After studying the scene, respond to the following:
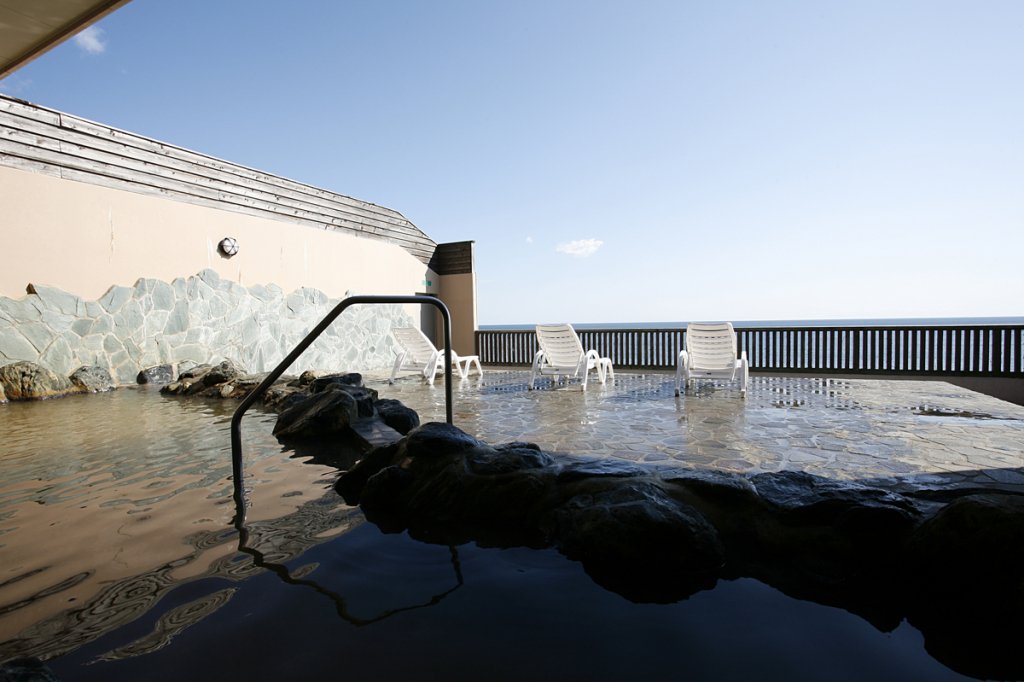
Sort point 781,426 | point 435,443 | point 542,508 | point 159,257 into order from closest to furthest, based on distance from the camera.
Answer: point 542,508
point 435,443
point 781,426
point 159,257

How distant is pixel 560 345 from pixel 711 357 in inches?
82.9

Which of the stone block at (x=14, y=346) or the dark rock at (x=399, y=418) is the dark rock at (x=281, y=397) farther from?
the stone block at (x=14, y=346)

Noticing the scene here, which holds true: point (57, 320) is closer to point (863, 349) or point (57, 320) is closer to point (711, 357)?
point (711, 357)

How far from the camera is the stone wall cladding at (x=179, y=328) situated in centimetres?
688

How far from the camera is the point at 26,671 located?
3.83 feet

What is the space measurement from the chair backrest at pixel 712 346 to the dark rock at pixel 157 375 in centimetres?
840

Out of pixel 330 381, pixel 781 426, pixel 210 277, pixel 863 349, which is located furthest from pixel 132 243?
pixel 863 349

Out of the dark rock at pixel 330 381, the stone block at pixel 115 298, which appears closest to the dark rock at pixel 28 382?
the stone block at pixel 115 298

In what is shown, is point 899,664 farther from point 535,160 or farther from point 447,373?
point 535,160

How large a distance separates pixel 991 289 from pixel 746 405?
2303 centimetres

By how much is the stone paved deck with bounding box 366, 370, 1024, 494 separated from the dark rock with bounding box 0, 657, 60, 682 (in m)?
2.79

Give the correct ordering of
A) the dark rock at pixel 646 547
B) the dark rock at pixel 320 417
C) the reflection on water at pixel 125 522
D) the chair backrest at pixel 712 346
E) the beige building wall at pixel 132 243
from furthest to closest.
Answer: the beige building wall at pixel 132 243
the chair backrest at pixel 712 346
the dark rock at pixel 320 417
the dark rock at pixel 646 547
the reflection on water at pixel 125 522

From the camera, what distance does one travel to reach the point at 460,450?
9.48 ft

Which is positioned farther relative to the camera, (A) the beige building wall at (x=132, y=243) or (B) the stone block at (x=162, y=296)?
(B) the stone block at (x=162, y=296)
